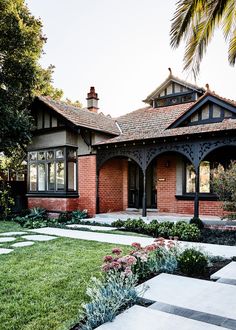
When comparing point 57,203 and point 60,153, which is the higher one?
point 60,153

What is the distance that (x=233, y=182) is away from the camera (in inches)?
311

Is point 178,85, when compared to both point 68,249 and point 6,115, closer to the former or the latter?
point 6,115

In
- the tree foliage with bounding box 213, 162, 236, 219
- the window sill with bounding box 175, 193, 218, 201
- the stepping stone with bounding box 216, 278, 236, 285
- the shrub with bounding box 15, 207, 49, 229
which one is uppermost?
the tree foliage with bounding box 213, 162, 236, 219

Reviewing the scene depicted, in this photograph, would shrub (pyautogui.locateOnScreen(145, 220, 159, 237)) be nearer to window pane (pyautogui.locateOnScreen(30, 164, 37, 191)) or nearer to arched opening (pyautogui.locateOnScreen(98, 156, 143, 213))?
arched opening (pyautogui.locateOnScreen(98, 156, 143, 213))

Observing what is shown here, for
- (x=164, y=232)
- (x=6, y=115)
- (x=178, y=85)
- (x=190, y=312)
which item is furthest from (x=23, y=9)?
(x=190, y=312)

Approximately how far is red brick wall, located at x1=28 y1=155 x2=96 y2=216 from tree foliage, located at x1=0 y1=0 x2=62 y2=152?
9.39 ft

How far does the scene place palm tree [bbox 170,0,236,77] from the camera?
7074 mm

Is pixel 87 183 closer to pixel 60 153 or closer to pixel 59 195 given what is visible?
pixel 59 195

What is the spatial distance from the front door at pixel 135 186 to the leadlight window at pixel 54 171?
287cm

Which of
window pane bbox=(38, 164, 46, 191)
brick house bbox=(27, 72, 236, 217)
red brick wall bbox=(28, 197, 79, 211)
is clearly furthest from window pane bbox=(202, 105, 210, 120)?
window pane bbox=(38, 164, 46, 191)

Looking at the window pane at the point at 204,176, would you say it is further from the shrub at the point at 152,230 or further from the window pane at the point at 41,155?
the window pane at the point at 41,155

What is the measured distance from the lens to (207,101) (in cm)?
1209

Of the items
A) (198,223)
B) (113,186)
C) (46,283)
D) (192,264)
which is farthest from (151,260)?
(113,186)

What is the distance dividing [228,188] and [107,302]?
18.1 ft
